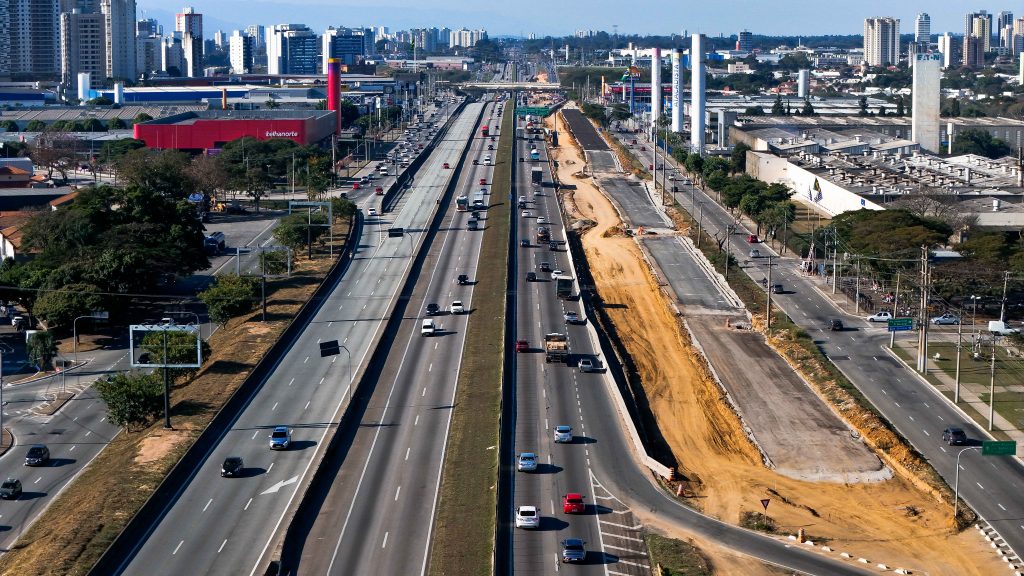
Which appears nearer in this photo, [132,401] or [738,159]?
[132,401]

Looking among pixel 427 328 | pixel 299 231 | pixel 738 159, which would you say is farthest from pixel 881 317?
pixel 738 159

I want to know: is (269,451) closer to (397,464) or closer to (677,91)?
(397,464)

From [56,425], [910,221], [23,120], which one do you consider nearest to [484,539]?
[56,425]

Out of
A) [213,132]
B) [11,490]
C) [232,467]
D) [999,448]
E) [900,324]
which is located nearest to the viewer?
[999,448]

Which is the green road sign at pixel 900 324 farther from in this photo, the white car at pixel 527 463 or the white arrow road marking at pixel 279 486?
the white arrow road marking at pixel 279 486

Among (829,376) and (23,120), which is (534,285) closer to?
(829,376)

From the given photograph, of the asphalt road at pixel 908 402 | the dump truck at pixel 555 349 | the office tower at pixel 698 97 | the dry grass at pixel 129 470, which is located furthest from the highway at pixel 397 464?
the office tower at pixel 698 97
